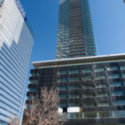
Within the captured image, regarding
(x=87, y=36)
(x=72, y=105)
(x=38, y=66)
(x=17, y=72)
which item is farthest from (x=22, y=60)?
(x=72, y=105)

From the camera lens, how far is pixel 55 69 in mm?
49969

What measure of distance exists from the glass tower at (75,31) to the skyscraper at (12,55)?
2711cm

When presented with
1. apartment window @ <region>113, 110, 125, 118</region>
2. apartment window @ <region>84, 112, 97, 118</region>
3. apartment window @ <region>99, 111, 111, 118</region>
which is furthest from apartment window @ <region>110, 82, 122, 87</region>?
apartment window @ <region>84, 112, 97, 118</region>

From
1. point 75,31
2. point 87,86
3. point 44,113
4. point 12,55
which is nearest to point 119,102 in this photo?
point 87,86

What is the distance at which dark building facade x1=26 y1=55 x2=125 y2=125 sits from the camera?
37.1m

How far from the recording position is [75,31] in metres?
100

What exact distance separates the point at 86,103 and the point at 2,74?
49.1 meters

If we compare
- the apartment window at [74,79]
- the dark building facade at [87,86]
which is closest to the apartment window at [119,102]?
the dark building facade at [87,86]

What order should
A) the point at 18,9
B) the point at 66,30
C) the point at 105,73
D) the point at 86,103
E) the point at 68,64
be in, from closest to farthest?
the point at 86,103
the point at 105,73
the point at 68,64
the point at 18,9
the point at 66,30

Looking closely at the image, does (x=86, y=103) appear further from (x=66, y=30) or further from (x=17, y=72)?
(x=66, y=30)

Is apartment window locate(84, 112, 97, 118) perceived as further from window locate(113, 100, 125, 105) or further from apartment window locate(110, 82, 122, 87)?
apartment window locate(110, 82, 122, 87)

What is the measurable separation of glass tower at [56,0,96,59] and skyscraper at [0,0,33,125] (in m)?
27.1

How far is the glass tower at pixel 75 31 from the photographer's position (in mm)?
89875

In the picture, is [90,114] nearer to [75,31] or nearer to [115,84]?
[115,84]
